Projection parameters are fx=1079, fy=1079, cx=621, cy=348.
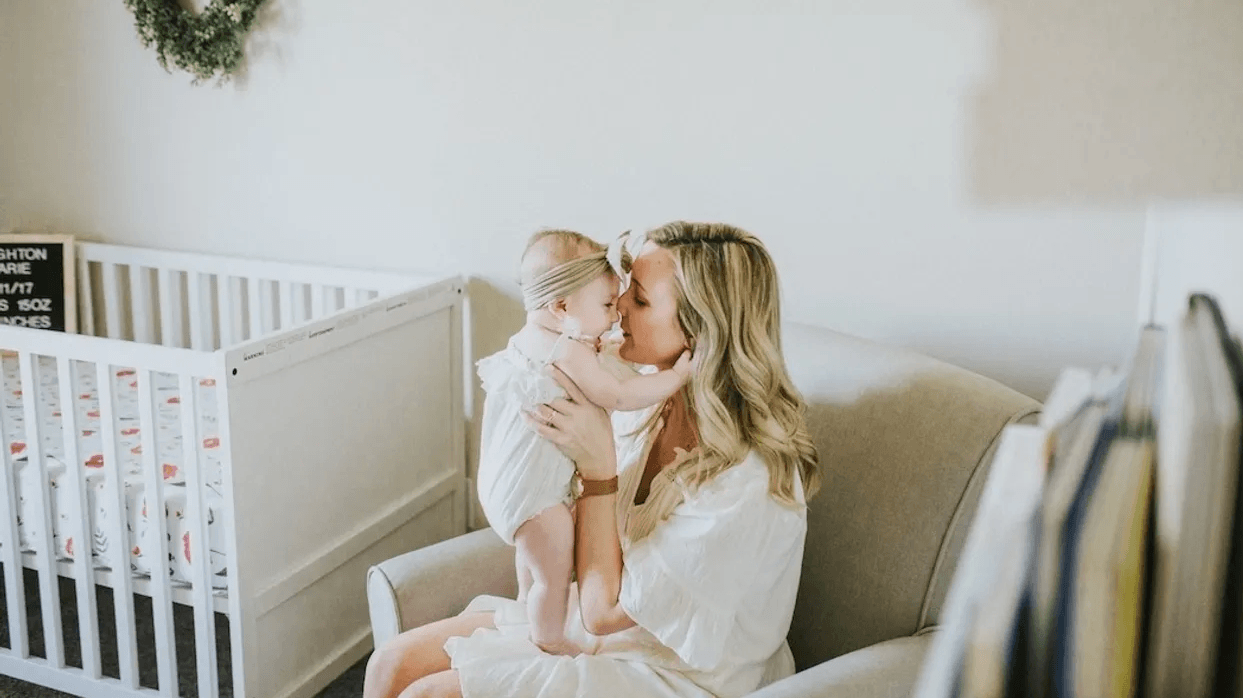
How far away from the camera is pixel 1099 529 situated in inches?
17.7

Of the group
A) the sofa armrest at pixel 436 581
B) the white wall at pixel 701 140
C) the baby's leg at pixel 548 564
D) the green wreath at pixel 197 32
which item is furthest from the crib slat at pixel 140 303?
the baby's leg at pixel 548 564

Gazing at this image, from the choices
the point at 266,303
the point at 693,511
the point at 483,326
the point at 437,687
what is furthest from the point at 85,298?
the point at 693,511

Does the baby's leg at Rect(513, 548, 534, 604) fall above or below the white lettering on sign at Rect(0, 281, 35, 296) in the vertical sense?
below

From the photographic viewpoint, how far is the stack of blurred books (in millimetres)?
447

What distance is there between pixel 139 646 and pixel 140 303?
38.6 inches

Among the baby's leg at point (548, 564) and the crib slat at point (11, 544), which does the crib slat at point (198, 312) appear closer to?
the crib slat at point (11, 544)

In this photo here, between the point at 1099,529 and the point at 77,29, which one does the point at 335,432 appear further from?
the point at 1099,529

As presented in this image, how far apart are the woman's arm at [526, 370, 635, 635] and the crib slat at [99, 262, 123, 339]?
2173 millimetres

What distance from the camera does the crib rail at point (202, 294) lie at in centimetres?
270

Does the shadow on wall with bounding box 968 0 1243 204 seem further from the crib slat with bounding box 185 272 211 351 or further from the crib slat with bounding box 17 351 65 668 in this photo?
the crib slat with bounding box 185 272 211 351

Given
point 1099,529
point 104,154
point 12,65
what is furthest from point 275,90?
point 1099,529

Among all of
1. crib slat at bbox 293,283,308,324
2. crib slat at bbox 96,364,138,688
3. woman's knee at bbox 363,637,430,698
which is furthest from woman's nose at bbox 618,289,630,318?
crib slat at bbox 293,283,308,324

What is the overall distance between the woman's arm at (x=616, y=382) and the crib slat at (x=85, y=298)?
2255 mm

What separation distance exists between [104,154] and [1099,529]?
3095mm
